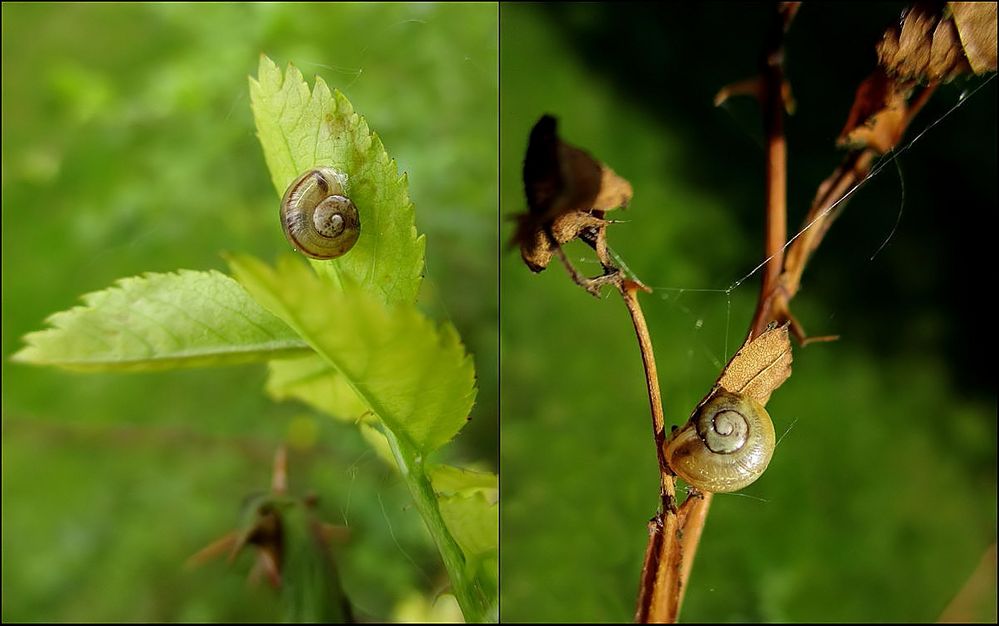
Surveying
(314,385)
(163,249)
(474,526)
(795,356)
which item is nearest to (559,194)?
(474,526)

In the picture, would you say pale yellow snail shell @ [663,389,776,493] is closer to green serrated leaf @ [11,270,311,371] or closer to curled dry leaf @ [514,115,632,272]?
curled dry leaf @ [514,115,632,272]

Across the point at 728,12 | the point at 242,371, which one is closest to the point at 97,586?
the point at 242,371

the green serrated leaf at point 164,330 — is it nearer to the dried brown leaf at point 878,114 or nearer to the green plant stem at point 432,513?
the green plant stem at point 432,513

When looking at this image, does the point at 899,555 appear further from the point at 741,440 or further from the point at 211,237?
the point at 211,237

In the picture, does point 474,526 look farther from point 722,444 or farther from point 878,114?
point 878,114

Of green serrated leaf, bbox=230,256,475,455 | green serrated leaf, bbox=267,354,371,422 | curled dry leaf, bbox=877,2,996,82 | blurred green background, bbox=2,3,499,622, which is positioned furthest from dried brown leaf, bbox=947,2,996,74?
blurred green background, bbox=2,3,499,622

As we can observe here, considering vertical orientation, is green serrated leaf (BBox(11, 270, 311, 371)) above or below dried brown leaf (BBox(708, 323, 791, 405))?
above

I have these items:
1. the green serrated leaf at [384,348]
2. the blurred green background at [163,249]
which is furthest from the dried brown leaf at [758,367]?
the blurred green background at [163,249]
